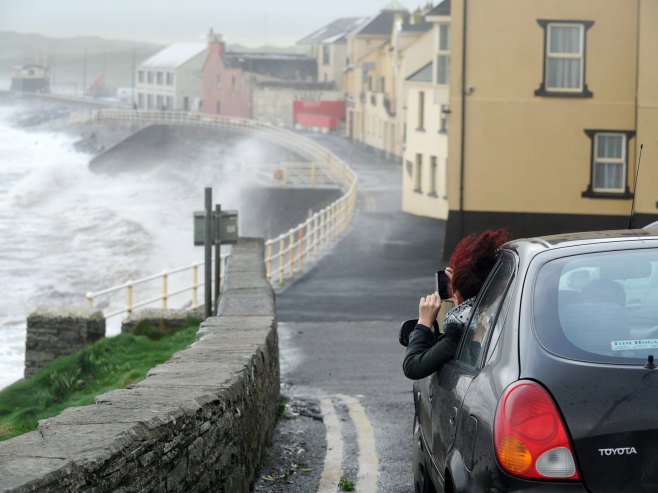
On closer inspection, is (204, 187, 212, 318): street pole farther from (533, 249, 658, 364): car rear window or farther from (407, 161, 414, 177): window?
(407, 161, 414, 177): window

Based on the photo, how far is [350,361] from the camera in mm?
15750

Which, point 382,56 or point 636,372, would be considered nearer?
point 636,372

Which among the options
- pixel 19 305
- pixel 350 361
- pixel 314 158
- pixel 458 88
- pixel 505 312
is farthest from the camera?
pixel 314 158

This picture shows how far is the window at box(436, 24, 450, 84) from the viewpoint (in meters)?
40.7

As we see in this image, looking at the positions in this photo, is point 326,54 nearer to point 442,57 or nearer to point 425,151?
point 425,151

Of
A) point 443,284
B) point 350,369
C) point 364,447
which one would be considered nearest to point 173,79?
point 350,369

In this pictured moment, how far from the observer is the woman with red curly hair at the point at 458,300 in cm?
545

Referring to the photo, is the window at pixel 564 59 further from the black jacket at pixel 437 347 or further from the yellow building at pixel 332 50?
the yellow building at pixel 332 50

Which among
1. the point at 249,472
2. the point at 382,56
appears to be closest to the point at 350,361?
the point at 249,472

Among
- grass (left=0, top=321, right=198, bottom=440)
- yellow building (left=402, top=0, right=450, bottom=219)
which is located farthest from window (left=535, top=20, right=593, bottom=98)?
grass (left=0, top=321, right=198, bottom=440)

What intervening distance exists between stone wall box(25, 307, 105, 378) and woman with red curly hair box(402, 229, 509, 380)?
10.9 meters

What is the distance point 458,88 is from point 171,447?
96.4ft

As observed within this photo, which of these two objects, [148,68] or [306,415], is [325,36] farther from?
[306,415]

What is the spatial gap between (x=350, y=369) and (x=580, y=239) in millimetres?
10098
